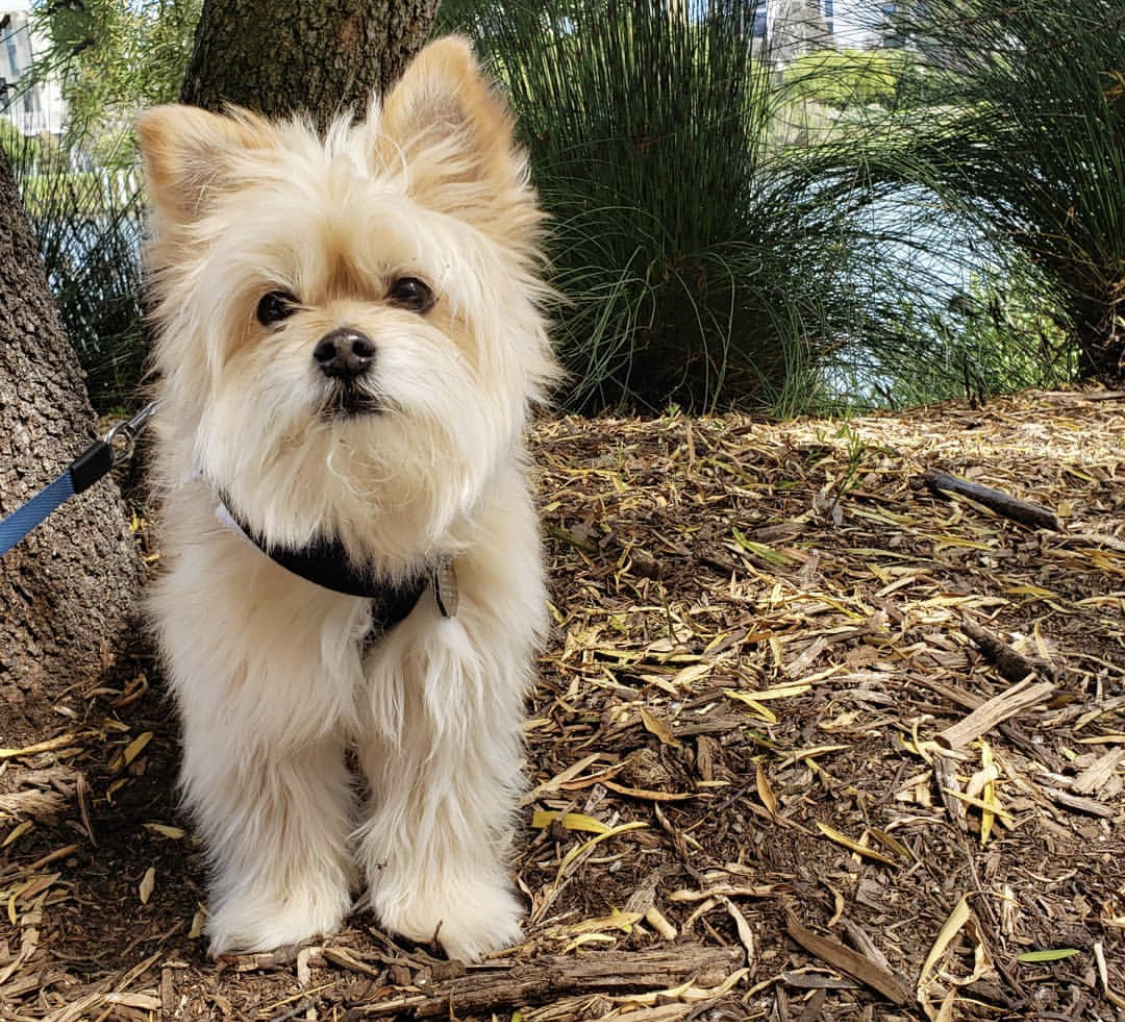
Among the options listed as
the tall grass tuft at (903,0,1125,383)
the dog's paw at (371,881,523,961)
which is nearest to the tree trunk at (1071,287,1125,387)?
the tall grass tuft at (903,0,1125,383)

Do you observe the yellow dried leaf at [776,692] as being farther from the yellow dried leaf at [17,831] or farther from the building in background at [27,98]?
the building in background at [27,98]

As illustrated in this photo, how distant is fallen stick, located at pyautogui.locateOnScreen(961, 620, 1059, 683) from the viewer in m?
2.84

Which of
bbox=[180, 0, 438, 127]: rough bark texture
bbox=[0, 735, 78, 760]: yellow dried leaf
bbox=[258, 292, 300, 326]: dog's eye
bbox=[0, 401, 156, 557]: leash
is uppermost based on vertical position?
bbox=[180, 0, 438, 127]: rough bark texture

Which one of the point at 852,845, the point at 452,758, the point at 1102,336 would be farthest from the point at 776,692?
the point at 1102,336

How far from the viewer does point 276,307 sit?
1.87 meters

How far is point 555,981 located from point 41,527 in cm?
180

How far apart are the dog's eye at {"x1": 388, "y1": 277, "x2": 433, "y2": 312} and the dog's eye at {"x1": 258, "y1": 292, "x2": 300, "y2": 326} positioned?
173 mm

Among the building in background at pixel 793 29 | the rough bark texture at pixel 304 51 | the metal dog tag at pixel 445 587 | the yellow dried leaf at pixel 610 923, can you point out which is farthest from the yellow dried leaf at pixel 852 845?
the building in background at pixel 793 29

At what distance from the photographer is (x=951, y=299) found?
20.1 feet

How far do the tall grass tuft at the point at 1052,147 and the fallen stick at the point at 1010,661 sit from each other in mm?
3617

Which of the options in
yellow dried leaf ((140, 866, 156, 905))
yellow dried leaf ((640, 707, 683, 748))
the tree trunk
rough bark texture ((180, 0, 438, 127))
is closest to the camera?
yellow dried leaf ((140, 866, 156, 905))

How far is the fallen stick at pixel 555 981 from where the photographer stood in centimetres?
207

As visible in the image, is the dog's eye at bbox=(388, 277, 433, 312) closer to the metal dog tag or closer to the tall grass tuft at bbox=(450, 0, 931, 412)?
the metal dog tag

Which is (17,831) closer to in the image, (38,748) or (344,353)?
(38,748)
